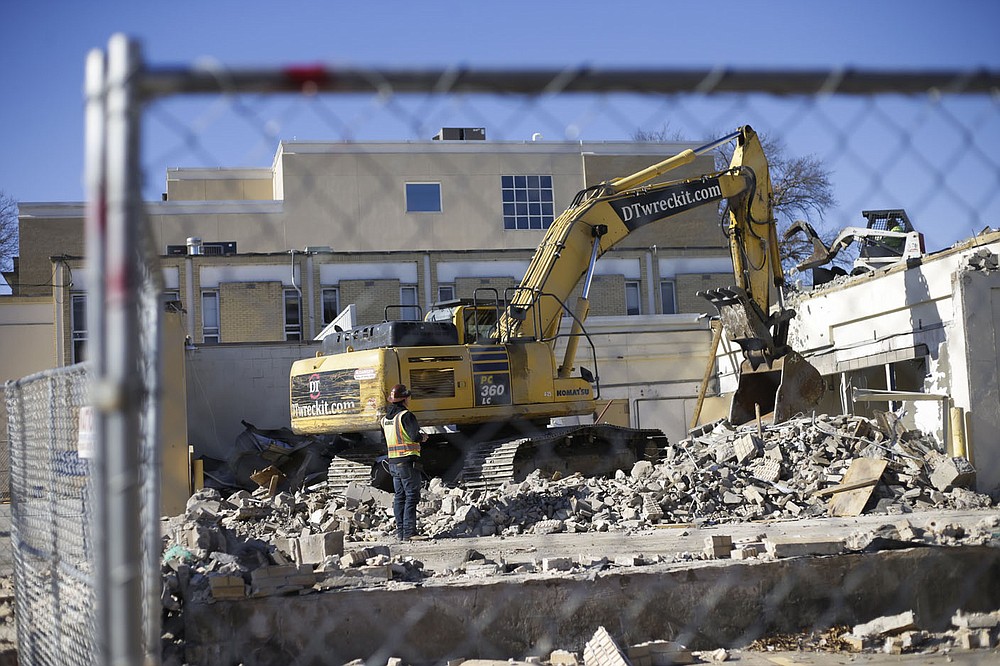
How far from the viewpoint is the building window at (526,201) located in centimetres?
3553

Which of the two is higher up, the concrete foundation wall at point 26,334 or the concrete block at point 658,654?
the concrete foundation wall at point 26,334

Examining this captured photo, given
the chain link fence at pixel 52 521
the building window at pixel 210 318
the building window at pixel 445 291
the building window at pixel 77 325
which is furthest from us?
the building window at pixel 445 291

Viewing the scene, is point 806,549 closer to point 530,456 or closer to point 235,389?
point 530,456

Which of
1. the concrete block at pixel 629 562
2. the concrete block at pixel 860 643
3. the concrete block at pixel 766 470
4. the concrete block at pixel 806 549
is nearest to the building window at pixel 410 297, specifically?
the concrete block at pixel 766 470

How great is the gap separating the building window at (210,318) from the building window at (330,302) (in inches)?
127

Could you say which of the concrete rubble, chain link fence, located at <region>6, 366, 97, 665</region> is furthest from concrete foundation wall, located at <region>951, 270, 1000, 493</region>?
chain link fence, located at <region>6, 366, 97, 665</region>

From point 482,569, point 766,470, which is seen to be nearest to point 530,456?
point 766,470

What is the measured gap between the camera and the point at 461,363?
14656mm

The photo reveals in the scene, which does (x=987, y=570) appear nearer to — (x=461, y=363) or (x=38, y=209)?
(x=461, y=363)

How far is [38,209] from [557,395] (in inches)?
1148

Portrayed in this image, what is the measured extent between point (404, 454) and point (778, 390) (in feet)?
25.5

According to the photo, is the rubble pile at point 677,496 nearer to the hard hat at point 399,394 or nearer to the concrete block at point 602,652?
the hard hat at point 399,394

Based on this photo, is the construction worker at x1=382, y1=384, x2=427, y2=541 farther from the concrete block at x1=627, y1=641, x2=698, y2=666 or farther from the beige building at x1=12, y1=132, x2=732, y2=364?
the beige building at x1=12, y1=132, x2=732, y2=364

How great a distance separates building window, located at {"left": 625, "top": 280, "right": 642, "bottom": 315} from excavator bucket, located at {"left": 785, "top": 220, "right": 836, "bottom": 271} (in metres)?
12.1
